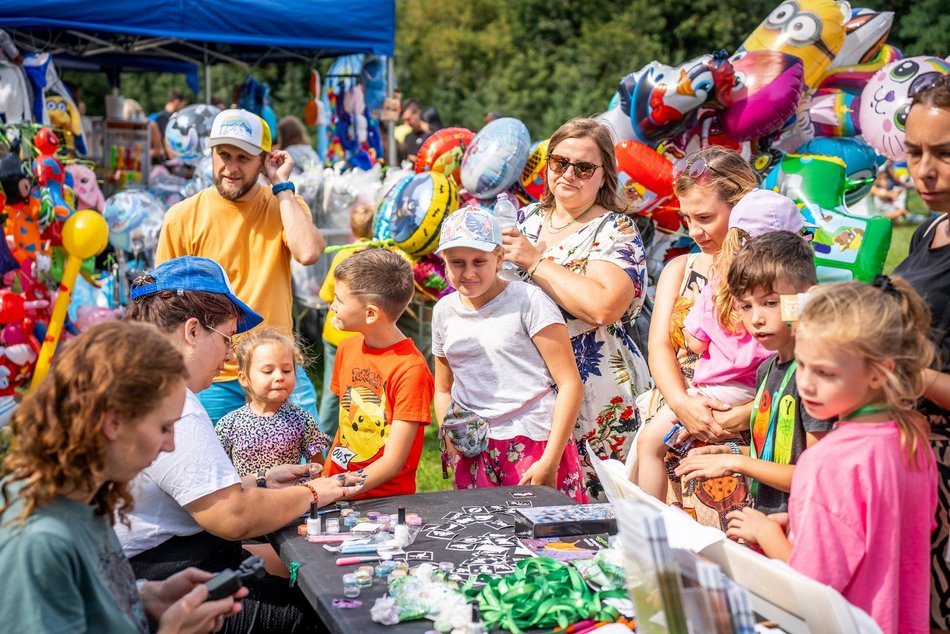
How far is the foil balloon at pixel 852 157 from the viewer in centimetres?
617

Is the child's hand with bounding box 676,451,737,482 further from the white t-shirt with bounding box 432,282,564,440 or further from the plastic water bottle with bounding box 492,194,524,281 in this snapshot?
the plastic water bottle with bounding box 492,194,524,281

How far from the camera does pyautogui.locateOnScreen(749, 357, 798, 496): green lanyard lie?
2.20m

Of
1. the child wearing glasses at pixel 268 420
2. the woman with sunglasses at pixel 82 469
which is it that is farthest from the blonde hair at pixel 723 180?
the woman with sunglasses at pixel 82 469

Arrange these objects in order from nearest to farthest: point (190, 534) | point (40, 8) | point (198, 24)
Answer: point (190, 534) → point (40, 8) → point (198, 24)

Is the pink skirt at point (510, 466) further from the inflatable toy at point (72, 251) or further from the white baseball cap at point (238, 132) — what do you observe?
the inflatable toy at point (72, 251)

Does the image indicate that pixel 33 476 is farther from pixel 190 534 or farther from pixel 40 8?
pixel 40 8

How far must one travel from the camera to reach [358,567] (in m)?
2.22

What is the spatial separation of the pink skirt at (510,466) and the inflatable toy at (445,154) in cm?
293

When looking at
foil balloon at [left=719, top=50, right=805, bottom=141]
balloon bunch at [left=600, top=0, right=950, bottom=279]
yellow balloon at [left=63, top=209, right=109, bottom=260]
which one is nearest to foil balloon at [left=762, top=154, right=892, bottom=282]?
balloon bunch at [left=600, top=0, right=950, bottom=279]

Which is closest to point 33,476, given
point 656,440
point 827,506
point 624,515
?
point 624,515

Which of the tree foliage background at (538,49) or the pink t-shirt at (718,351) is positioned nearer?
the pink t-shirt at (718,351)

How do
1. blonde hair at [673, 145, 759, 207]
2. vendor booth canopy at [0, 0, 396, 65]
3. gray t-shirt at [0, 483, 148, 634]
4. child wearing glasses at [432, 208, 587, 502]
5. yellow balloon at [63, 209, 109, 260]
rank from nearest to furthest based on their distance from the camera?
gray t-shirt at [0, 483, 148, 634], blonde hair at [673, 145, 759, 207], child wearing glasses at [432, 208, 587, 502], yellow balloon at [63, 209, 109, 260], vendor booth canopy at [0, 0, 396, 65]

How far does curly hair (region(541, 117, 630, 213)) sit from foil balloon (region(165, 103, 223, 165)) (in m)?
5.55

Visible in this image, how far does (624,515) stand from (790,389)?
0.85 m
